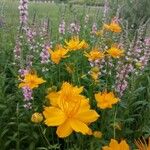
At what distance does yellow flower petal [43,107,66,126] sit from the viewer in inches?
59.7

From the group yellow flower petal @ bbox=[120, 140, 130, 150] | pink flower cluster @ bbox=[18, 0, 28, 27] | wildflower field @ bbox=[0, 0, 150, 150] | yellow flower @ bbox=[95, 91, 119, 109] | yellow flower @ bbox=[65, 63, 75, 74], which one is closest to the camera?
yellow flower petal @ bbox=[120, 140, 130, 150]

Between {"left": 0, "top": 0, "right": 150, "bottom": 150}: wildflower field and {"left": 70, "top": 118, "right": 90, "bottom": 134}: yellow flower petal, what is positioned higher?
{"left": 70, "top": 118, "right": 90, "bottom": 134}: yellow flower petal

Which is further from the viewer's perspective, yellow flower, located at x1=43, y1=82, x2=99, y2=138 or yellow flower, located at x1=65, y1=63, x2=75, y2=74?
yellow flower, located at x1=65, y1=63, x2=75, y2=74

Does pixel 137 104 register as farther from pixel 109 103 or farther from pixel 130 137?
pixel 109 103

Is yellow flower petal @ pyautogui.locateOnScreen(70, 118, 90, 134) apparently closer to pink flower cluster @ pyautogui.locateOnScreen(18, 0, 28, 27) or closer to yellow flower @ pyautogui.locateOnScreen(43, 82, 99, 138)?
yellow flower @ pyautogui.locateOnScreen(43, 82, 99, 138)

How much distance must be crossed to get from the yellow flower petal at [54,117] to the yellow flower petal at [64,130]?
13 millimetres

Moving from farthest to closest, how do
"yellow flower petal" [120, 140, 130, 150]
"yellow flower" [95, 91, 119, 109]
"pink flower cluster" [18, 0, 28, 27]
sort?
"pink flower cluster" [18, 0, 28, 27] < "yellow flower" [95, 91, 119, 109] < "yellow flower petal" [120, 140, 130, 150]

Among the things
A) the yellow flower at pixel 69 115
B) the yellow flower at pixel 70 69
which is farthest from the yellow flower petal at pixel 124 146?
the yellow flower at pixel 70 69

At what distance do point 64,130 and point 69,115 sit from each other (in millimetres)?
75

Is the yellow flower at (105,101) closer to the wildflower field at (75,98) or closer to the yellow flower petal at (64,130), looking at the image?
the wildflower field at (75,98)

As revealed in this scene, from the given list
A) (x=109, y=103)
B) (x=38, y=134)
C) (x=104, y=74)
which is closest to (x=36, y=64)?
(x=104, y=74)

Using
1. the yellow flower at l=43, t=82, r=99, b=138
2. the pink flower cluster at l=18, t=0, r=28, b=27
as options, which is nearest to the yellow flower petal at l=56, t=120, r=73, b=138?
the yellow flower at l=43, t=82, r=99, b=138

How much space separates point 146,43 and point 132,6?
4.83m

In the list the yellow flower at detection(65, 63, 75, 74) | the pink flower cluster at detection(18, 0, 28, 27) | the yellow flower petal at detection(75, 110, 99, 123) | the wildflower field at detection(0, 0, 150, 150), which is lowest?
the wildflower field at detection(0, 0, 150, 150)
